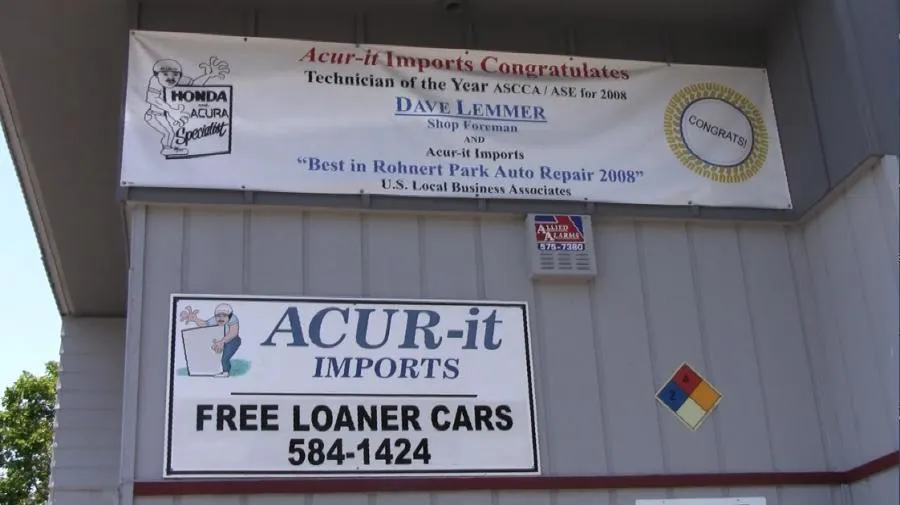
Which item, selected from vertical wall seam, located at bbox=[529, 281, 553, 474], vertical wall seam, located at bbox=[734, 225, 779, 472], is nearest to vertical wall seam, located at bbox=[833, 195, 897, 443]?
vertical wall seam, located at bbox=[734, 225, 779, 472]

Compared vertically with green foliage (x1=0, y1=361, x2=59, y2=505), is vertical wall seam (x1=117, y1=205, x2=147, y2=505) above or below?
below

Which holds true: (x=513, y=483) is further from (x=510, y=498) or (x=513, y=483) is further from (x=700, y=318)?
(x=700, y=318)

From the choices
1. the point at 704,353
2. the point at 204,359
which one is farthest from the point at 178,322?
the point at 704,353

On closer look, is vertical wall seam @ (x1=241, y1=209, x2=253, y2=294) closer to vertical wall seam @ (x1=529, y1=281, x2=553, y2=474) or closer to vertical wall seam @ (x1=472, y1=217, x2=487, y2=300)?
vertical wall seam @ (x1=472, y1=217, x2=487, y2=300)

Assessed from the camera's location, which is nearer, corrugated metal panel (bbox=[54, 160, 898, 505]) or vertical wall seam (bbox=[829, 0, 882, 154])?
corrugated metal panel (bbox=[54, 160, 898, 505])

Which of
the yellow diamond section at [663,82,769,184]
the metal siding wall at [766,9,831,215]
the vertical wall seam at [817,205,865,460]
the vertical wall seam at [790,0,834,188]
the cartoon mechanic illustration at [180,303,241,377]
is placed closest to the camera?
the cartoon mechanic illustration at [180,303,241,377]

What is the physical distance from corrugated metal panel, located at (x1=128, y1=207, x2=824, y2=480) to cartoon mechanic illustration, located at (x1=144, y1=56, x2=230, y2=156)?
481 millimetres

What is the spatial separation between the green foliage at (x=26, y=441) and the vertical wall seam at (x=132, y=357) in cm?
1732

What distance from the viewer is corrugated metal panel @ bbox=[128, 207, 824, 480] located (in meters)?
6.55

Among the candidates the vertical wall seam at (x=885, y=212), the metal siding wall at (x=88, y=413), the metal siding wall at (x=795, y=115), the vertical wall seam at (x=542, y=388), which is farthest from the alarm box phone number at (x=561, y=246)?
the metal siding wall at (x=88, y=413)

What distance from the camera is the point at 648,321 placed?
274 inches

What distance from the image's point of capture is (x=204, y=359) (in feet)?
20.5

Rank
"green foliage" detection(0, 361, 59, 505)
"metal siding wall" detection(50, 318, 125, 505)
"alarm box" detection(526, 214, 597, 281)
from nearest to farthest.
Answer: "alarm box" detection(526, 214, 597, 281) < "metal siding wall" detection(50, 318, 125, 505) < "green foliage" detection(0, 361, 59, 505)

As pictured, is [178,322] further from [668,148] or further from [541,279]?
[668,148]
